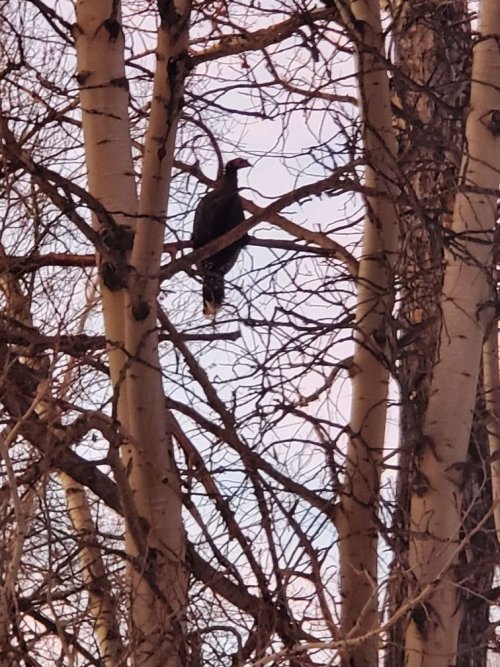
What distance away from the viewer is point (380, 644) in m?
3.68

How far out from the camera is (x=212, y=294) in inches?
189

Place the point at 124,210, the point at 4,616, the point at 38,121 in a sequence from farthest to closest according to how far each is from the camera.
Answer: the point at 38,121 < the point at 124,210 < the point at 4,616

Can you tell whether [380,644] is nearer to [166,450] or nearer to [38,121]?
[166,450]

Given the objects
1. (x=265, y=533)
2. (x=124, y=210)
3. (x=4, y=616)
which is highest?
(x=124, y=210)

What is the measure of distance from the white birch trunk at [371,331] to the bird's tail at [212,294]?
88cm

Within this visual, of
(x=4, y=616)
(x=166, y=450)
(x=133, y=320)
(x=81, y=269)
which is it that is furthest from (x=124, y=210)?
(x=4, y=616)

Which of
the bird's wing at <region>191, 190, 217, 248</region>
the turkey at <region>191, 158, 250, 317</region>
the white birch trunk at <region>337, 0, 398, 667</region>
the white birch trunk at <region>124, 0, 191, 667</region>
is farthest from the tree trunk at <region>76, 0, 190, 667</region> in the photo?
the bird's wing at <region>191, 190, 217, 248</region>

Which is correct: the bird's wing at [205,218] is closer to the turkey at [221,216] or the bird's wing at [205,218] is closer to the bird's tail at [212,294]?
the turkey at [221,216]

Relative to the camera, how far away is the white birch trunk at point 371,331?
3684 mm

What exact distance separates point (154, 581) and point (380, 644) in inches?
31.7

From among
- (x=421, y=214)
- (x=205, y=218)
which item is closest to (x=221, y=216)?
(x=205, y=218)

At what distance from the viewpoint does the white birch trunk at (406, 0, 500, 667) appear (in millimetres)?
3428

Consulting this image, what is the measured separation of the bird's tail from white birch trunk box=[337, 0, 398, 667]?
0.88 meters

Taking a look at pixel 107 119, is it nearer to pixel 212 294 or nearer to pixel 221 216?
pixel 212 294
